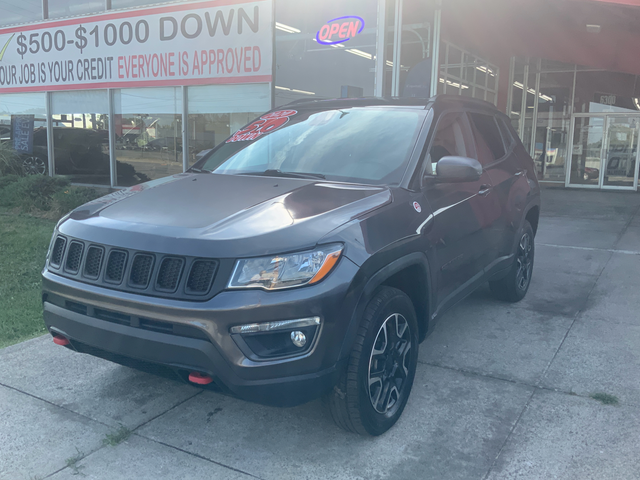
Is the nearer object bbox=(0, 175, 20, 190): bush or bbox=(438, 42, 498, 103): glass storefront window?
bbox=(0, 175, 20, 190): bush

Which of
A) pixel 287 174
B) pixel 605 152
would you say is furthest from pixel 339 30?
pixel 605 152

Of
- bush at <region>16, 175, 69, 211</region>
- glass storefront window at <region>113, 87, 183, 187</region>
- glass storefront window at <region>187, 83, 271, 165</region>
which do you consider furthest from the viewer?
glass storefront window at <region>113, 87, 183, 187</region>

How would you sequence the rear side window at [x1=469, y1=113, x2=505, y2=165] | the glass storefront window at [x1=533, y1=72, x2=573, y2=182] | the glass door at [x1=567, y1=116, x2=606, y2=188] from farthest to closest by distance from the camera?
the glass storefront window at [x1=533, y1=72, x2=573, y2=182] → the glass door at [x1=567, y1=116, x2=606, y2=188] → the rear side window at [x1=469, y1=113, x2=505, y2=165]

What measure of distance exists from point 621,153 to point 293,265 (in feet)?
54.5


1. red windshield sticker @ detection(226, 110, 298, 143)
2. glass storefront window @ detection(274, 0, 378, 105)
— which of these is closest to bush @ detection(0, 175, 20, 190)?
glass storefront window @ detection(274, 0, 378, 105)

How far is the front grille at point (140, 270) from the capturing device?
264 centimetres

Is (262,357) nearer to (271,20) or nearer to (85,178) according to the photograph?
(271,20)

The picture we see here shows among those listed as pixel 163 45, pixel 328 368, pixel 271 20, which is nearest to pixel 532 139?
pixel 271 20

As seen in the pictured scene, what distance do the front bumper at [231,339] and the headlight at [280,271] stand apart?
4cm

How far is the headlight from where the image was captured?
251 centimetres

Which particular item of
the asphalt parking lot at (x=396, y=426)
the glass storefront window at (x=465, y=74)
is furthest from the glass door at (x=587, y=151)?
the asphalt parking lot at (x=396, y=426)

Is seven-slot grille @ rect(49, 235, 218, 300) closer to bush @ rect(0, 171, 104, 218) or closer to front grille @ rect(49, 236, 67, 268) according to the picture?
front grille @ rect(49, 236, 67, 268)

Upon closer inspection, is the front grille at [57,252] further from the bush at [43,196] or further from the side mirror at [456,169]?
the bush at [43,196]

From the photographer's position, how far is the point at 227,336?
2471 millimetres
